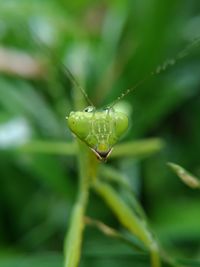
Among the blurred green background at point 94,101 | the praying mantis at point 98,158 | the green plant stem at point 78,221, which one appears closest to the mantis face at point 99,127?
the praying mantis at point 98,158

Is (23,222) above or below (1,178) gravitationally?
below

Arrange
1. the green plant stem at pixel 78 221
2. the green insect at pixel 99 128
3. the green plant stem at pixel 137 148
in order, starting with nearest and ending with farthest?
1. the green insect at pixel 99 128
2. the green plant stem at pixel 78 221
3. the green plant stem at pixel 137 148

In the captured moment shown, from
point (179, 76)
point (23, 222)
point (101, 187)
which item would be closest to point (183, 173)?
point (101, 187)

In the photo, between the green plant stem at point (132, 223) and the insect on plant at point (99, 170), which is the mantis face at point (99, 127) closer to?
the insect on plant at point (99, 170)

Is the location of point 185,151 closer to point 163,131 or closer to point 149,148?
point 163,131

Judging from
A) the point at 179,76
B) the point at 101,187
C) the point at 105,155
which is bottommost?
the point at 105,155

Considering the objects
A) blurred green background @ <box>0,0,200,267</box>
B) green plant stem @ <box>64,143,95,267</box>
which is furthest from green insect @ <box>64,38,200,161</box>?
blurred green background @ <box>0,0,200,267</box>

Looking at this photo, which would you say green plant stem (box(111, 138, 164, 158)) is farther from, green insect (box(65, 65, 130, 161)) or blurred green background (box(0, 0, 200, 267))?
green insect (box(65, 65, 130, 161))
